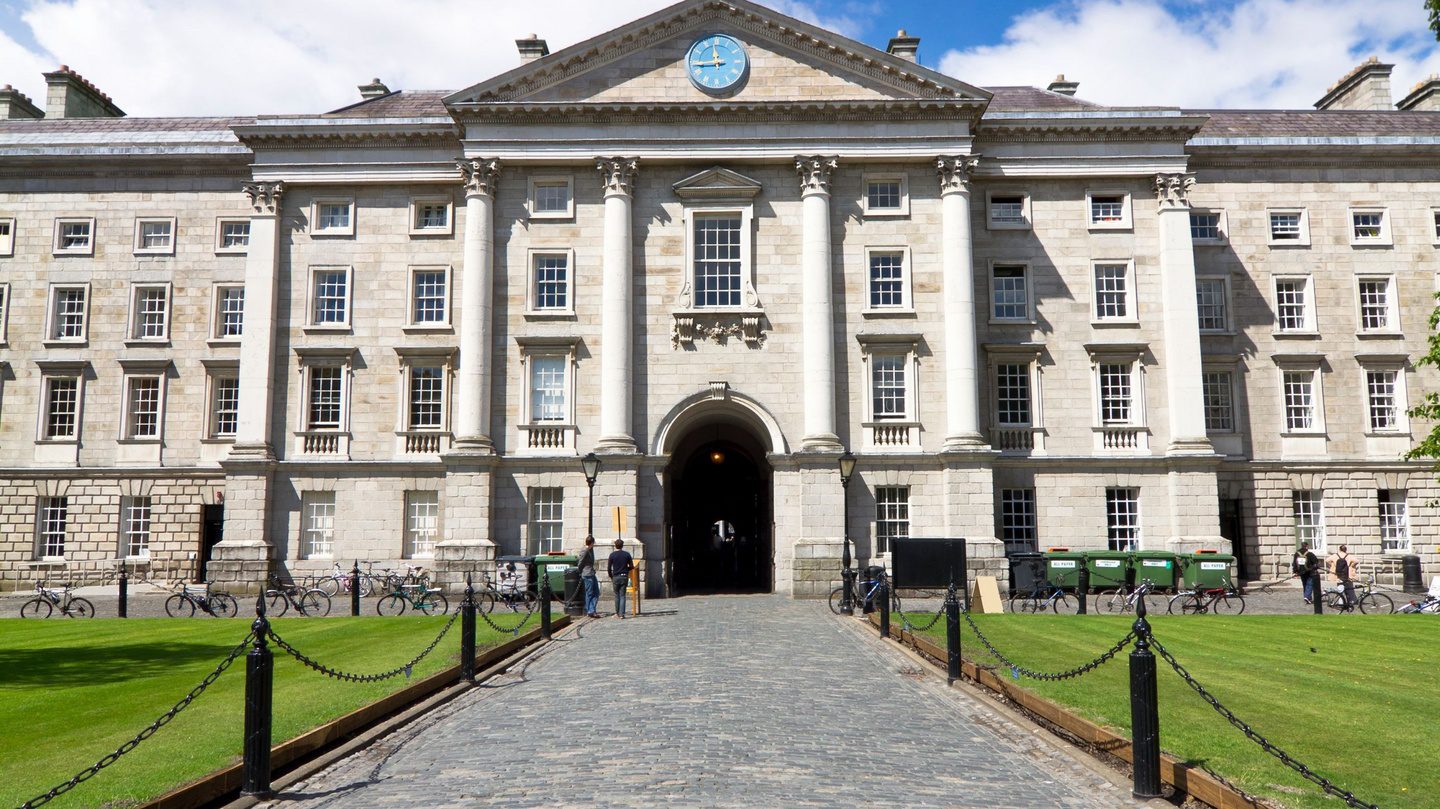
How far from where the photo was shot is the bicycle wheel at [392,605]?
26.7 meters

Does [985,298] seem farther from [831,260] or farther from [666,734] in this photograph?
[666,734]

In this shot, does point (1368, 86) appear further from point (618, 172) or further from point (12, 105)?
point (12, 105)

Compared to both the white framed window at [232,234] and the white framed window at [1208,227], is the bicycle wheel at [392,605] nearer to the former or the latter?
the white framed window at [232,234]

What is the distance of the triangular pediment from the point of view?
33812mm

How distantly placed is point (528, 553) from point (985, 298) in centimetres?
1717

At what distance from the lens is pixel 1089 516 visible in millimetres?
34219

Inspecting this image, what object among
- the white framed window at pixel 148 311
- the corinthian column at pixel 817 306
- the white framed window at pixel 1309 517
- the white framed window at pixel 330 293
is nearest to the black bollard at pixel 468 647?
the corinthian column at pixel 817 306

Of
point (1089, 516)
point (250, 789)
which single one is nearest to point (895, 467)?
point (1089, 516)

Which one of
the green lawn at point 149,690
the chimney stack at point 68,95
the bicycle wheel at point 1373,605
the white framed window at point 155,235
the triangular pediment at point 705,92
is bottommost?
the bicycle wheel at point 1373,605

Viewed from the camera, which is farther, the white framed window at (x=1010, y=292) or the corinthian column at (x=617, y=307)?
the white framed window at (x=1010, y=292)

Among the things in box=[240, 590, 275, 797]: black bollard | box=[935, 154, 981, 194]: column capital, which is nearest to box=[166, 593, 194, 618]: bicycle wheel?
box=[240, 590, 275, 797]: black bollard

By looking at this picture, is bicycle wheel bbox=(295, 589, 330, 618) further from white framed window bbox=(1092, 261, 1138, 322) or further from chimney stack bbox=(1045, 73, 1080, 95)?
chimney stack bbox=(1045, 73, 1080, 95)

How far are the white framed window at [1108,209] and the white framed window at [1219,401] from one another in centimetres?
633

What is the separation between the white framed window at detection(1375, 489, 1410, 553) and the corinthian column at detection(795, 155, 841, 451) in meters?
20.1
